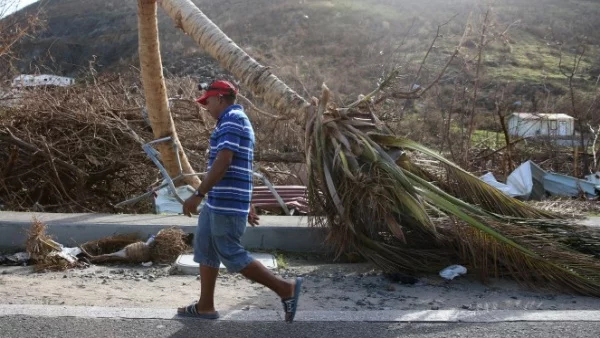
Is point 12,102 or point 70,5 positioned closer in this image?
point 12,102

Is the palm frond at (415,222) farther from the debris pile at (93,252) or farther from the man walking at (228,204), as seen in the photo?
the man walking at (228,204)

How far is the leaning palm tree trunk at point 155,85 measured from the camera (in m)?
7.61

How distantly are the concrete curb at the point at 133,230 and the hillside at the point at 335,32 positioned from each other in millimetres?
17332

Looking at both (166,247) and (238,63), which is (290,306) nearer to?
(166,247)

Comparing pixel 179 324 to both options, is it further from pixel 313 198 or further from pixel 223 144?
pixel 313 198

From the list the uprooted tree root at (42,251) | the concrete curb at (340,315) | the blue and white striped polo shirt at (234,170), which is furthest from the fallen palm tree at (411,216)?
the uprooted tree root at (42,251)

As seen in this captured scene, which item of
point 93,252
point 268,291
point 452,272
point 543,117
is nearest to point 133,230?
point 93,252

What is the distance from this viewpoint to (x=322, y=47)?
3922 centimetres

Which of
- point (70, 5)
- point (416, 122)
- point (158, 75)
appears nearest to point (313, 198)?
point (158, 75)

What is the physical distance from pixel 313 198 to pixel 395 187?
0.72 meters

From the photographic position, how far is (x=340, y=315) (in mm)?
4828

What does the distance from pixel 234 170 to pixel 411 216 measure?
1.98 m

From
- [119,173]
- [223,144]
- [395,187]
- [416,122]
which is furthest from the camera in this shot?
[416,122]

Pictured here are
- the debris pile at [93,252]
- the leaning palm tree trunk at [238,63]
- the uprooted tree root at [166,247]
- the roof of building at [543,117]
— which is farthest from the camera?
the roof of building at [543,117]
